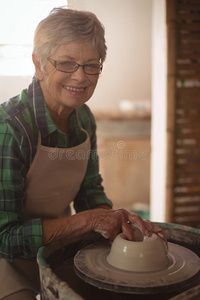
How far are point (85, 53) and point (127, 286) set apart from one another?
67 centimetres

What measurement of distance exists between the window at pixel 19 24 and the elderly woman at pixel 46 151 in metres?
0.21

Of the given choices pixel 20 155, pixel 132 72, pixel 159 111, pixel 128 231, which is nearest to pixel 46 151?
pixel 20 155

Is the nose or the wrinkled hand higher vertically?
the nose

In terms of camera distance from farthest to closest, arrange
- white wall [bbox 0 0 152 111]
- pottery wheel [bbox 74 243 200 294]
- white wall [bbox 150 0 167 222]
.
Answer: white wall [bbox 0 0 152 111]
white wall [bbox 150 0 167 222]
pottery wheel [bbox 74 243 200 294]

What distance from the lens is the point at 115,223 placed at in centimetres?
104

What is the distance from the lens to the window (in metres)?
1.27

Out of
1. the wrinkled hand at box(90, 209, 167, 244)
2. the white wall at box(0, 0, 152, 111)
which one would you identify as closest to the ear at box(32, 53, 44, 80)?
the wrinkled hand at box(90, 209, 167, 244)

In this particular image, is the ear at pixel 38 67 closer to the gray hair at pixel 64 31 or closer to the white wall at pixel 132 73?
the gray hair at pixel 64 31

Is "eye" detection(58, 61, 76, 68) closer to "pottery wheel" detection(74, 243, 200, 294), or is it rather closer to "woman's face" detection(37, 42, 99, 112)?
"woman's face" detection(37, 42, 99, 112)

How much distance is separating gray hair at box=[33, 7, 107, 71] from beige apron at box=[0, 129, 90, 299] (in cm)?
28

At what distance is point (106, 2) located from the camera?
1.44 m

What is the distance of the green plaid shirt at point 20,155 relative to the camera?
40.3 inches

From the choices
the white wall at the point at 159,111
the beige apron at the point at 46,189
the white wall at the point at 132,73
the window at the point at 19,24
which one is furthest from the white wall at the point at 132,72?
the beige apron at the point at 46,189

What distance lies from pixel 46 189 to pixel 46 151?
0.14 m
